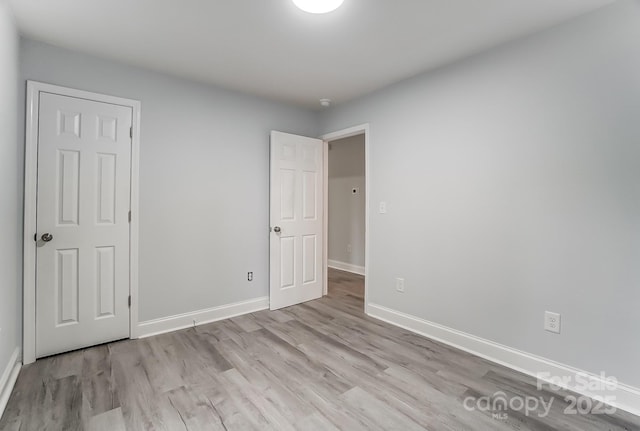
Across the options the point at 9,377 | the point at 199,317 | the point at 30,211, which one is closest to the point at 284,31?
the point at 30,211

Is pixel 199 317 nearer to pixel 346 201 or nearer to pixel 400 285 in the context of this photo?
pixel 400 285

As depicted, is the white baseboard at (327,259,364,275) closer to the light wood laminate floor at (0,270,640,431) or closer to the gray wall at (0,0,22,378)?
the light wood laminate floor at (0,270,640,431)

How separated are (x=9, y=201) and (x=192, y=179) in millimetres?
1294

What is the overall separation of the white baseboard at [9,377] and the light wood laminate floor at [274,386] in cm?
4

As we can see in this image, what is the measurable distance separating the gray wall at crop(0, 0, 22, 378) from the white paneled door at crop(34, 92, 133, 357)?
13 centimetres

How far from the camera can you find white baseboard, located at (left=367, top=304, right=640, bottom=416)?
1.76 metres

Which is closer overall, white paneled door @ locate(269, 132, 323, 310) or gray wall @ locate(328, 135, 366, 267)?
white paneled door @ locate(269, 132, 323, 310)

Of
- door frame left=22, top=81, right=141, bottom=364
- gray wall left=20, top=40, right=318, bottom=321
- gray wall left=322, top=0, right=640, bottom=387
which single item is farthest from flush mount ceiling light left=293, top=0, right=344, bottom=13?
door frame left=22, top=81, right=141, bottom=364

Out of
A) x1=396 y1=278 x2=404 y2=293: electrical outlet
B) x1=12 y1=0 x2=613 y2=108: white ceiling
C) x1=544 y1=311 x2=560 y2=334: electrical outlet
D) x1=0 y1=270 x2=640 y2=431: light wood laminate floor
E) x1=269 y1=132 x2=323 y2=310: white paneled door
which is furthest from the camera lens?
x1=269 y1=132 x2=323 y2=310: white paneled door

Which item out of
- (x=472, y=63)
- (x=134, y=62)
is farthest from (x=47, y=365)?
(x=472, y=63)

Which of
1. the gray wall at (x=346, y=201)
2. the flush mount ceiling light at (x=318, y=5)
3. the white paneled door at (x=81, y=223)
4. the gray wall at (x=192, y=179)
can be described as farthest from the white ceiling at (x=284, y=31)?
the gray wall at (x=346, y=201)

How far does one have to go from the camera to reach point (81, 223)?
2.41 meters

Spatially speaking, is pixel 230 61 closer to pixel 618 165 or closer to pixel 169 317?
pixel 169 317

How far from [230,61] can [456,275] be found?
2.69m
